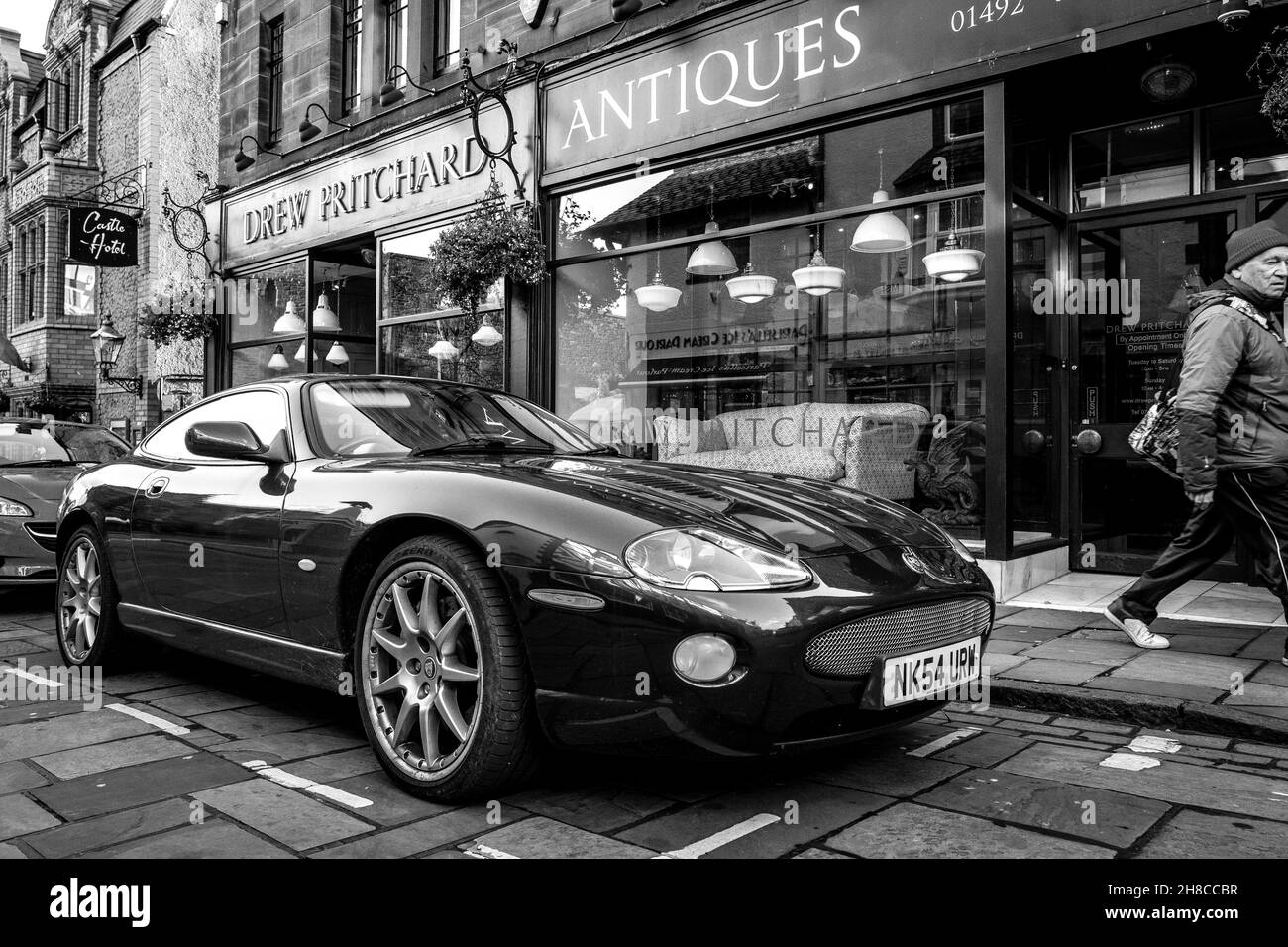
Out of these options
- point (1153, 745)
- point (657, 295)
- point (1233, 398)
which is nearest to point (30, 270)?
point (657, 295)

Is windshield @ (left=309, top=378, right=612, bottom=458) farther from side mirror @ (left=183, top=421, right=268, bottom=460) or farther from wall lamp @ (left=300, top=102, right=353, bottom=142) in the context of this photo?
wall lamp @ (left=300, top=102, right=353, bottom=142)

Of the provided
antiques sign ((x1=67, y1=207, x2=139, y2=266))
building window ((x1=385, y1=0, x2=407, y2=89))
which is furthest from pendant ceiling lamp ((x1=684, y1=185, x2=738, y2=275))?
antiques sign ((x1=67, y1=207, x2=139, y2=266))

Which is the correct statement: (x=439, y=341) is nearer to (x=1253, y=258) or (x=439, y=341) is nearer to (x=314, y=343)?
(x=314, y=343)

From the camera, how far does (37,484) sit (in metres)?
6.89

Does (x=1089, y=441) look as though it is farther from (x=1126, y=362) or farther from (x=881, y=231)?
(x=881, y=231)

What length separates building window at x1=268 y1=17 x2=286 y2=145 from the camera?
13.7m

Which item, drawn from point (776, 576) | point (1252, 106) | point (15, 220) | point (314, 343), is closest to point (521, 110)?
point (314, 343)

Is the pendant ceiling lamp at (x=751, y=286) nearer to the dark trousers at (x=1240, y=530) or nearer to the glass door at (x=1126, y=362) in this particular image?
the glass door at (x=1126, y=362)

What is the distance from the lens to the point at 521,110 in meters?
9.59

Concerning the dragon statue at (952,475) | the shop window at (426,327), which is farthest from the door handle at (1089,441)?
the shop window at (426,327)

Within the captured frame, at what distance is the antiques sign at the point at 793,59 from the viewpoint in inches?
237

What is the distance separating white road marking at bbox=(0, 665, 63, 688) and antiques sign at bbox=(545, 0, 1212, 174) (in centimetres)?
613

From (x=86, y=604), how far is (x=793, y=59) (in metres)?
6.04
